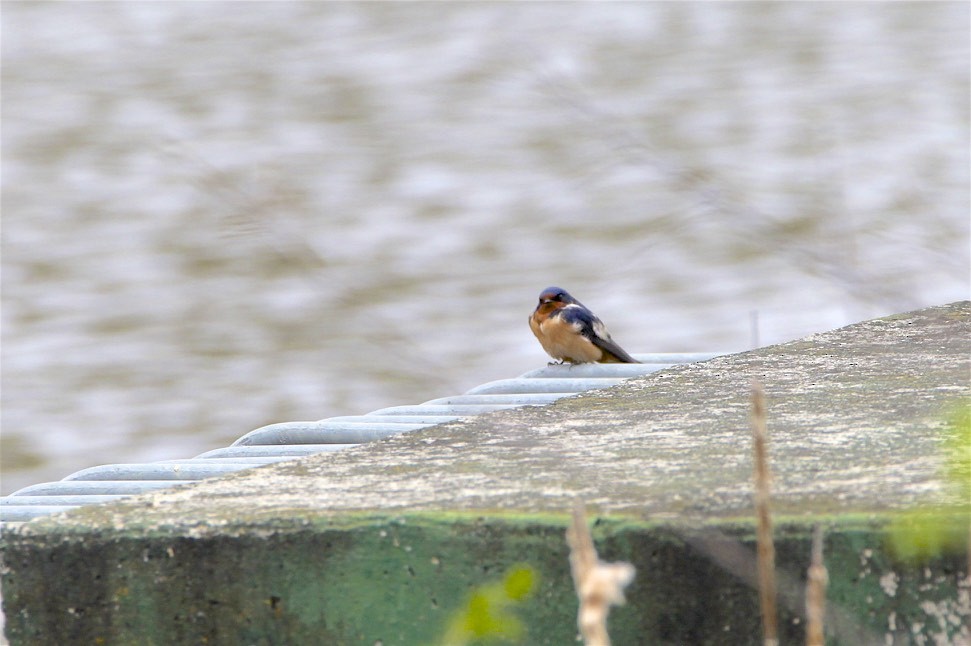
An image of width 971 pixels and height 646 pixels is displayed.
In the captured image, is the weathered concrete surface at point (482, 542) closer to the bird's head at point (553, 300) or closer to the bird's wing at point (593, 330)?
the bird's wing at point (593, 330)

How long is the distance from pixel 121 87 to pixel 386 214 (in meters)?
1.66

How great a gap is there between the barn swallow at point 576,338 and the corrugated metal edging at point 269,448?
1.99 meters

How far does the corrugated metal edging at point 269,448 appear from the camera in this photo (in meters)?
3.28

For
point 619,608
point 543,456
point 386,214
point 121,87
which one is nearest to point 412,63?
point 386,214

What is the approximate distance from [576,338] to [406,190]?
115 inches

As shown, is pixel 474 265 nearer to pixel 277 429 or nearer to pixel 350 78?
pixel 350 78

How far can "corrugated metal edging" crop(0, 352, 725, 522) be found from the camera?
10.8 ft

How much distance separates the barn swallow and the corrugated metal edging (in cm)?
199

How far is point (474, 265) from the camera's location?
9203 millimetres

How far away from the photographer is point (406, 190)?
8.86 metres

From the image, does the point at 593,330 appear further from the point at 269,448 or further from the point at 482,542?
the point at 482,542

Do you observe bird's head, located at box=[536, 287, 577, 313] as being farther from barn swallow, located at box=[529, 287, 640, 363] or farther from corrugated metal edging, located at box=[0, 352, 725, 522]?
corrugated metal edging, located at box=[0, 352, 725, 522]

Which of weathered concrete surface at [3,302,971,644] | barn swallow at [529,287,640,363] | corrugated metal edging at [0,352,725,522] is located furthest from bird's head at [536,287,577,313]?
weathered concrete surface at [3,302,971,644]

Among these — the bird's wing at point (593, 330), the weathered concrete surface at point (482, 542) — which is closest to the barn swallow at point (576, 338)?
the bird's wing at point (593, 330)
